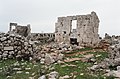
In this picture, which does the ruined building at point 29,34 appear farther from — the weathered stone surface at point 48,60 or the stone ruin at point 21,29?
the weathered stone surface at point 48,60

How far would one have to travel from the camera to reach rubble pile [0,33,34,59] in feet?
76.6

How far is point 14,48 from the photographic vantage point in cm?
2367

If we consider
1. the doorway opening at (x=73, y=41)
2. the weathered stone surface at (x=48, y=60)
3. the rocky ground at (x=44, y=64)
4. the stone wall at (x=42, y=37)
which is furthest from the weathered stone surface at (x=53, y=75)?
the stone wall at (x=42, y=37)

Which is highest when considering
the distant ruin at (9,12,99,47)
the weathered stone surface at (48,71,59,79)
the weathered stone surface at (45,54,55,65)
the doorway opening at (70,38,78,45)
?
the distant ruin at (9,12,99,47)

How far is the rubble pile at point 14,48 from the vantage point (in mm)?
23344

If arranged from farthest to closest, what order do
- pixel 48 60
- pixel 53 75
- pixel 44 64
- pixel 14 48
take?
pixel 14 48, pixel 48 60, pixel 44 64, pixel 53 75

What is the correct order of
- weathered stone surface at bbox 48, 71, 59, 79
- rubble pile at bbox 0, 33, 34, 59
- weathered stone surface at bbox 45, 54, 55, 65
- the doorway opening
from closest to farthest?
1. weathered stone surface at bbox 48, 71, 59, 79
2. weathered stone surface at bbox 45, 54, 55, 65
3. rubble pile at bbox 0, 33, 34, 59
4. the doorway opening

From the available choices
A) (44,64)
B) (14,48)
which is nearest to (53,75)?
(44,64)

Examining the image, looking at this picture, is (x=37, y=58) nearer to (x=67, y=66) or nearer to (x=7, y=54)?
(x=7, y=54)

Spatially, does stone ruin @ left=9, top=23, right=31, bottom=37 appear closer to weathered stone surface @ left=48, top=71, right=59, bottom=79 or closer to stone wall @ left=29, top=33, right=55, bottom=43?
stone wall @ left=29, top=33, right=55, bottom=43

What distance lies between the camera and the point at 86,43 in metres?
37.4

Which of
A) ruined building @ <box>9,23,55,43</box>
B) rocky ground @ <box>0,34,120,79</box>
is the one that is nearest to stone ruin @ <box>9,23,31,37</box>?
ruined building @ <box>9,23,55,43</box>

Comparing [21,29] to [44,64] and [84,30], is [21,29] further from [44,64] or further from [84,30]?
[44,64]

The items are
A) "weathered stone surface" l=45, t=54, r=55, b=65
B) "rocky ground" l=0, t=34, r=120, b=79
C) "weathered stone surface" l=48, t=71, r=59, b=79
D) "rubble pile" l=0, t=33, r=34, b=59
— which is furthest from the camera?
"rubble pile" l=0, t=33, r=34, b=59
